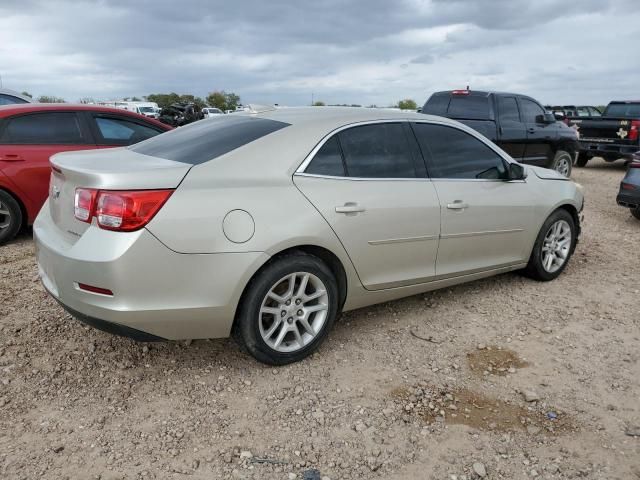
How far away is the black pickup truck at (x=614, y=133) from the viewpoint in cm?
1248

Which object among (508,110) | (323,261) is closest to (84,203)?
(323,261)

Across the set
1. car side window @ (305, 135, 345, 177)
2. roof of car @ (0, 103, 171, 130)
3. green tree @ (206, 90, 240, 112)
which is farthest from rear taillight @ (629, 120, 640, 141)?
green tree @ (206, 90, 240, 112)

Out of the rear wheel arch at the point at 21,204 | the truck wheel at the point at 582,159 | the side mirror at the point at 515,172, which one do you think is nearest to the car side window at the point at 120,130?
the rear wheel arch at the point at 21,204

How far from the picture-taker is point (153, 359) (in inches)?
133

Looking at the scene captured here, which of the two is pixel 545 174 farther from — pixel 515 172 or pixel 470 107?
pixel 470 107

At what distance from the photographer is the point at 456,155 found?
4.11 metres

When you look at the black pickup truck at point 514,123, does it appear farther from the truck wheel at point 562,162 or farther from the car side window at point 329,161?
the car side window at point 329,161

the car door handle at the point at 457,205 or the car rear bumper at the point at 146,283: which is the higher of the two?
the car door handle at the point at 457,205

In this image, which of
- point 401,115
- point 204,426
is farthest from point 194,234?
point 401,115

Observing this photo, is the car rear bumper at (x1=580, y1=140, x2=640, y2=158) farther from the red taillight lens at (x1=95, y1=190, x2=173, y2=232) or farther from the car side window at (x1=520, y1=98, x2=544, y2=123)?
the red taillight lens at (x1=95, y1=190, x2=173, y2=232)

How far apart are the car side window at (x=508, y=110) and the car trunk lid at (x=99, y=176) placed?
7.76 meters

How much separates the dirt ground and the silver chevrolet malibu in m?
0.33

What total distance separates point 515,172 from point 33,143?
477cm

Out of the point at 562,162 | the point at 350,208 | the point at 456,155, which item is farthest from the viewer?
the point at 562,162
